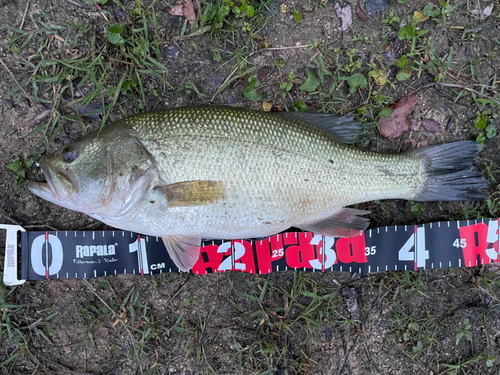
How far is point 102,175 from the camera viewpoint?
2354 millimetres

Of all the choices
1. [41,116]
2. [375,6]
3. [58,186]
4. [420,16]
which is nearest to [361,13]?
[375,6]

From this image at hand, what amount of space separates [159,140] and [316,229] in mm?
Result: 1433

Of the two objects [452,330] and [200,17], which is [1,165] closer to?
[200,17]

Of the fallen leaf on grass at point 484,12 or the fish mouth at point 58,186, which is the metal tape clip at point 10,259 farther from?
the fallen leaf on grass at point 484,12

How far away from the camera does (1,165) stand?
2.93 meters

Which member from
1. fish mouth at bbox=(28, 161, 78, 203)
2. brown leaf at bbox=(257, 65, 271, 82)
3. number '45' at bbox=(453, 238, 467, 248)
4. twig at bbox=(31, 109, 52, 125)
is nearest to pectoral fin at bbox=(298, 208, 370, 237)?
number '45' at bbox=(453, 238, 467, 248)

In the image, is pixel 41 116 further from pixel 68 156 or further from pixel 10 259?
pixel 10 259

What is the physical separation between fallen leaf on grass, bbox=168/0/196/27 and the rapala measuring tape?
6.52 feet

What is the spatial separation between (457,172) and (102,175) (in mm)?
2868

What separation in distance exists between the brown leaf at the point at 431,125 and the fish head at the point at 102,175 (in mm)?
2448

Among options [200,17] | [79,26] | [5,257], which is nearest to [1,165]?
[5,257]

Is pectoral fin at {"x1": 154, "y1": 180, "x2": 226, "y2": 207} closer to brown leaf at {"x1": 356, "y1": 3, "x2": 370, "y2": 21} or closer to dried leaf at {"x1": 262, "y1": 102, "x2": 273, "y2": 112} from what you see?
dried leaf at {"x1": 262, "y1": 102, "x2": 273, "y2": 112}

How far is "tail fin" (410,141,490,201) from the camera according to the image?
278 centimetres

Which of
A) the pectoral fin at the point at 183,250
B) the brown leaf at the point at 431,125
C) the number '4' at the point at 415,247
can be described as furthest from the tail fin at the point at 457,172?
the pectoral fin at the point at 183,250
